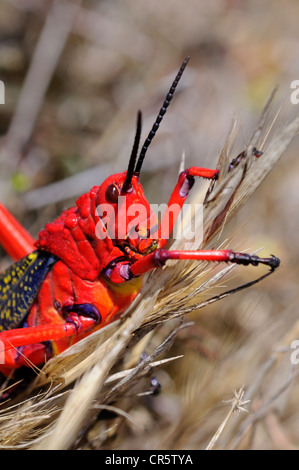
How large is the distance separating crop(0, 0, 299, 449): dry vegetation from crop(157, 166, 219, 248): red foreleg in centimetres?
3

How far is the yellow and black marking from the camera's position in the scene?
145 centimetres

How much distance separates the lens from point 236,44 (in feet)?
8.70

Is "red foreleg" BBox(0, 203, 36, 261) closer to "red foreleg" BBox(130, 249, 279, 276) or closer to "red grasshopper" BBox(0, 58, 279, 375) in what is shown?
"red grasshopper" BBox(0, 58, 279, 375)

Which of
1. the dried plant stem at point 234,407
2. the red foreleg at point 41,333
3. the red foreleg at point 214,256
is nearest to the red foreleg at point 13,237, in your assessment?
the red foreleg at point 41,333

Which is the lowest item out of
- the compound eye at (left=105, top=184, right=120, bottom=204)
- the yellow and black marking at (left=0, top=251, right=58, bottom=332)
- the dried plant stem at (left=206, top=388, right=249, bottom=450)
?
the dried plant stem at (left=206, top=388, right=249, bottom=450)

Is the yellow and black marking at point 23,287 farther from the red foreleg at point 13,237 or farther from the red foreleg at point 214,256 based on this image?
the red foreleg at point 214,256

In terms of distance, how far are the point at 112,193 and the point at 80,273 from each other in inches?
10.3

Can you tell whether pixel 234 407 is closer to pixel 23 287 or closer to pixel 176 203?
pixel 176 203

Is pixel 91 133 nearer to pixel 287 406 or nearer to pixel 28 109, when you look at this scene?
pixel 28 109

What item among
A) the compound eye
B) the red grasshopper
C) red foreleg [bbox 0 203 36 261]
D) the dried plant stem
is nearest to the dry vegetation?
the dried plant stem

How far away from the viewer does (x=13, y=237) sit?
5.50 feet

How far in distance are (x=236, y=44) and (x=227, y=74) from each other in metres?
0.22

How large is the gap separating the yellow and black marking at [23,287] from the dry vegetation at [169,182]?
23cm

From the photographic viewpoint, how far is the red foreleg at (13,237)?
166 cm
